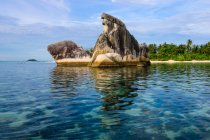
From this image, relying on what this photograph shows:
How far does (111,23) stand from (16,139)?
41088 mm

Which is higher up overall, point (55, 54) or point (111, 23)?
point (111, 23)

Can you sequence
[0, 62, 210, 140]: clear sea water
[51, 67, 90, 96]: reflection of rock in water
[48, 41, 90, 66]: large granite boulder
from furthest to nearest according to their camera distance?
[48, 41, 90, 66]: large granite boulder
[51, 67, 90, 96]: reflection of rock in water
[0, 62, 210, 140]: clear sea water

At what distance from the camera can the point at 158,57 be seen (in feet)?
371

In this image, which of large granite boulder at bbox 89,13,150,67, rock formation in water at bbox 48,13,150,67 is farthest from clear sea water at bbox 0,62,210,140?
rock formation in water at bbox 48,13,150,67

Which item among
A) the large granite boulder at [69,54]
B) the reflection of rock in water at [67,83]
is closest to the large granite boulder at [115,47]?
the large granite boulder at [69,54]

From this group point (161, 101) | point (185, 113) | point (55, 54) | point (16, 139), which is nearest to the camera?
point (16, 139)

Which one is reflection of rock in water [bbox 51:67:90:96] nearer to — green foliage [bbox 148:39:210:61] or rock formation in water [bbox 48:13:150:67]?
rock formation in water [bbox 48:13:150:67]

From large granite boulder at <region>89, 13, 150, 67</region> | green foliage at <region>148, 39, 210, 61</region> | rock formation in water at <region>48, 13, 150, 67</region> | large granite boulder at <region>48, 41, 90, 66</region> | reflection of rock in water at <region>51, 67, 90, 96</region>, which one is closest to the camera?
reflection of rock in water at <region>51, 67, 90, 96</region>

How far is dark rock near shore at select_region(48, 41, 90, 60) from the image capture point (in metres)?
56.8

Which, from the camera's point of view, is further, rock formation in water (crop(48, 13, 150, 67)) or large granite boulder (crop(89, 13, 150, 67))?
rock formation in water (crop(48, 13, 150, 67))

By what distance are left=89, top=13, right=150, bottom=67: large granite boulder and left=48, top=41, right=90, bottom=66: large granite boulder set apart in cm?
1017

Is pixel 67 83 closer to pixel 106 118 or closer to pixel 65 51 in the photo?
pixel 106 118

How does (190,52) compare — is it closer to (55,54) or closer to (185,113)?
(55,54)

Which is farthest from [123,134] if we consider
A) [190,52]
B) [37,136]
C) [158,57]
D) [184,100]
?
[190,52]
